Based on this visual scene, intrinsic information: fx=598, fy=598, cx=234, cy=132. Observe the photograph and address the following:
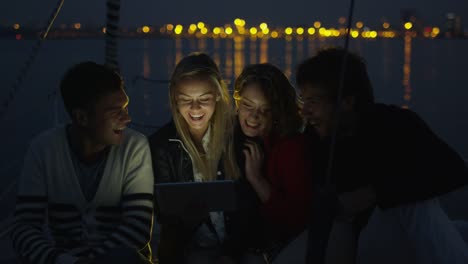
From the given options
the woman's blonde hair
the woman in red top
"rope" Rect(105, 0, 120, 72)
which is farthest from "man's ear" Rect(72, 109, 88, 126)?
"rope" Rect(105, 0, 120, 72)

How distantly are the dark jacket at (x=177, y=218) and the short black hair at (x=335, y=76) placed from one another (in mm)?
668

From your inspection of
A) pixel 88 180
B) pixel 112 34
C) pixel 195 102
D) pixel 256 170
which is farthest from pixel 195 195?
pixel 112 34

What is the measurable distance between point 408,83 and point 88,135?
4626cm

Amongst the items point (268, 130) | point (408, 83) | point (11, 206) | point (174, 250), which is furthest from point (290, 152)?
point (408, 83)

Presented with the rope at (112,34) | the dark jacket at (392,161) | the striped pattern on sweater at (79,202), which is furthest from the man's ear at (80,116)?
the rope at (112,34)

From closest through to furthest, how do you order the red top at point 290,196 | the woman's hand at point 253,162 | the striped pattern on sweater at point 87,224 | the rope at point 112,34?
the striped pattern on sweater at point 87,224 → the red top at point 290,196 → the woman's hand at point 253,162 → the rope at point 112,34

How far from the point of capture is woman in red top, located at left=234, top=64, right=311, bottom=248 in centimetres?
312

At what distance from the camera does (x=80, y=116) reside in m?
2.96

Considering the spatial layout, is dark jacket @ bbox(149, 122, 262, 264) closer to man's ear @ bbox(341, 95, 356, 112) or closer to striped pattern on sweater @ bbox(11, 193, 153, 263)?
striped pattern on sweater @ bbox(11, 193, 153, 263)

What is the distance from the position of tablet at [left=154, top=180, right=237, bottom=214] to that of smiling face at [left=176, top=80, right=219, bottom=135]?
0.54m

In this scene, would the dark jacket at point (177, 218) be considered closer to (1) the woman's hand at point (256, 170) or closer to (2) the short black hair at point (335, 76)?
(1) the woman's hand at point (256, 170)

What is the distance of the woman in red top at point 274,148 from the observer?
10.2 feet

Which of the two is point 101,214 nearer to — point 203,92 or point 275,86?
point 203,92

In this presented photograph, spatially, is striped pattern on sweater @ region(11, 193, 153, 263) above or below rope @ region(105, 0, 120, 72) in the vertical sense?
below
